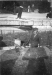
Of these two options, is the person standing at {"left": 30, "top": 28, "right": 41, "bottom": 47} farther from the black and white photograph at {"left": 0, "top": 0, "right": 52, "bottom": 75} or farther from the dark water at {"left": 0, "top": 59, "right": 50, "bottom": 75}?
the dark water at {"left": 0, "top": 59, "right": 50, "bottom": 75}

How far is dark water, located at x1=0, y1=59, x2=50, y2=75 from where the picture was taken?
2.52 meters

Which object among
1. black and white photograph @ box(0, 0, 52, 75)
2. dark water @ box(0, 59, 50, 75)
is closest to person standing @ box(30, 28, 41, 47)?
black and white photograph @ box(0, 0, 52, 75)

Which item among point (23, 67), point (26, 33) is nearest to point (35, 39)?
point (26, 33)

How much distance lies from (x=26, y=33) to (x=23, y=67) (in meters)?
0.84

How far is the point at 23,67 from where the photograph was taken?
2.54 m

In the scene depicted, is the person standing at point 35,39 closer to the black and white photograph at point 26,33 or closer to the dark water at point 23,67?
the black and white photograph at point 26,33

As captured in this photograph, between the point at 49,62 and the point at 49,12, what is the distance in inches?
49.9

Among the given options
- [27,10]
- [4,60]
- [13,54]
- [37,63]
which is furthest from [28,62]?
[27,10]

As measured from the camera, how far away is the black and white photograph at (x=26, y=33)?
2.64 metres

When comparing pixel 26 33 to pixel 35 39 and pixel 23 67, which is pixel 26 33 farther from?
pixel 23 67

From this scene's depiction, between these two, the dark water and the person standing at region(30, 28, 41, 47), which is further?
the person standing at region(30, 28, 41, 47)

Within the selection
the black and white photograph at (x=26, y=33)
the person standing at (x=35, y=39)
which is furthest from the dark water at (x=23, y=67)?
the person standing at (x=35, y=39)

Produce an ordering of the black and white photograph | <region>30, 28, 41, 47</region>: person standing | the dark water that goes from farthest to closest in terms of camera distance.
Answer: <region>30, 28, 41, 47</region>: person standing, the black and white photograph, the dark water

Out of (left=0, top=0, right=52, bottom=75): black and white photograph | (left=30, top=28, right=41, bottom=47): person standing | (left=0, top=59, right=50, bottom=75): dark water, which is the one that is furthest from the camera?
(left=30, top=28, right=41, bottom=47): person standing
